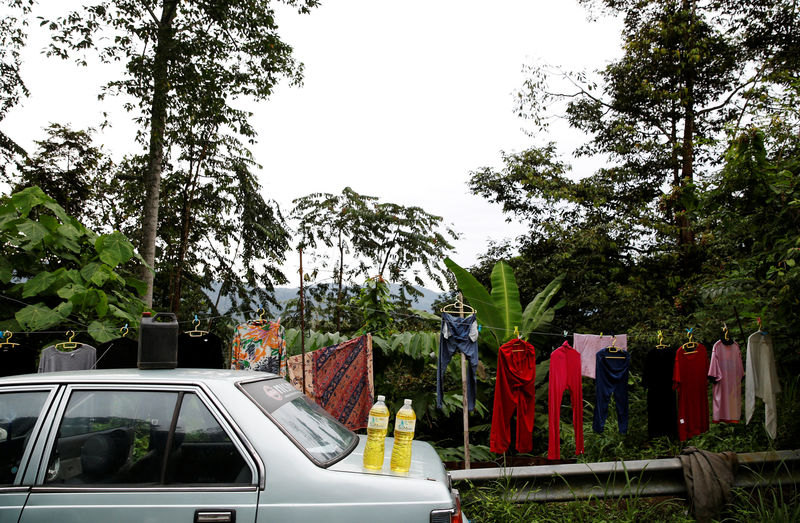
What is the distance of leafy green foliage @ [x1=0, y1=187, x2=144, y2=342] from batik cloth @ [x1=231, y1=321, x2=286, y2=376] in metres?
1.42

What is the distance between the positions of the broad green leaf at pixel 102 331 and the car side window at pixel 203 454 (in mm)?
3966

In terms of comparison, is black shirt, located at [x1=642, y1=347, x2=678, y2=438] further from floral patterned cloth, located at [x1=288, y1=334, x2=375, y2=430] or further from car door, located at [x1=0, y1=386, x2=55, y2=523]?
car door, located at [x1=0, y1=386, x2=55, y2=523]

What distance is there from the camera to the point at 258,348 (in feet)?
20.2

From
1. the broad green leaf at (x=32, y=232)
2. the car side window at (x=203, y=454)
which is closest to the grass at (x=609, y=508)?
the car side window at (x=203, y=454)

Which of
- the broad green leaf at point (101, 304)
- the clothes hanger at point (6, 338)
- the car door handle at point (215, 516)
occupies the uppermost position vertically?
the broad green leaf at point (101, 304)

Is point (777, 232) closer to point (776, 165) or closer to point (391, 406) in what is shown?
point (776, 165)

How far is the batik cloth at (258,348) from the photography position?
20.1 feet

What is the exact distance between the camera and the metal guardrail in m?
4.67

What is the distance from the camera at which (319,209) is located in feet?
50.0

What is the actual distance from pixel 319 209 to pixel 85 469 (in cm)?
1286

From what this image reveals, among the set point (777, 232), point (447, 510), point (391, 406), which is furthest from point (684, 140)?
point (447, 510)

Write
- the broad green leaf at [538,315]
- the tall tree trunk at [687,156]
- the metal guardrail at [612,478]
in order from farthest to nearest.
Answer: the tall tree trunk at [687,156] < the broad green leaf at [538,315] < the metal guardrail at [612,478]

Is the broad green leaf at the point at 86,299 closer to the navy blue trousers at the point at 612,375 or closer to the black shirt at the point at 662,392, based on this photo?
the navy blue trousers at the point at 612,375

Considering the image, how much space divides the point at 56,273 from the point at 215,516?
4961 mm
